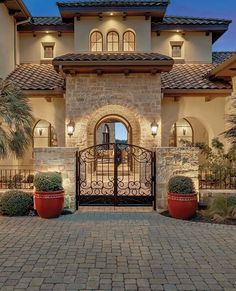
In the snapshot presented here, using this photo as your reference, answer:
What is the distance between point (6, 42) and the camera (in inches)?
587

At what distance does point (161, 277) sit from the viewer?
5.39m

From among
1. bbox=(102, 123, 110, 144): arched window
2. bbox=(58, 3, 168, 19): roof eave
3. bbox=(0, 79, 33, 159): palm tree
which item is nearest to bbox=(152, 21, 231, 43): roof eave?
bbox=(58, 3, 168, 19): roof eave

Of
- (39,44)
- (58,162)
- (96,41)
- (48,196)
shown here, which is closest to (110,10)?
(96,41)

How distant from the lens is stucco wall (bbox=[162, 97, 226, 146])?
14.7 meters

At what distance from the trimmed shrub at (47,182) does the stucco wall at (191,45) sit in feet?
34.5

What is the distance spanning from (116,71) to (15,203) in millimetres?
6663

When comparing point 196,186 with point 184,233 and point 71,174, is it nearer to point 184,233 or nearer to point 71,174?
point 184,233

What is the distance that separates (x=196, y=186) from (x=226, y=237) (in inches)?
100

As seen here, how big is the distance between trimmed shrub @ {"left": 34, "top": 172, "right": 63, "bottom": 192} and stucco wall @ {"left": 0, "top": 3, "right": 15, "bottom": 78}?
704 centimetres

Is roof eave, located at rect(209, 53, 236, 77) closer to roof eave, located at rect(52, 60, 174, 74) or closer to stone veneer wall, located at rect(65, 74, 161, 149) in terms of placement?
roof eave, located at rect(52, 60, 174, 74)

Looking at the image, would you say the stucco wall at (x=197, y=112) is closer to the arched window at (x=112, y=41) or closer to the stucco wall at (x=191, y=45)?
the stucco wall at (x=191, y=45)

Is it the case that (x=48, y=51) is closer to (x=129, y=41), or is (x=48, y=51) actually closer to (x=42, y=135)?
(x=129, y=41)

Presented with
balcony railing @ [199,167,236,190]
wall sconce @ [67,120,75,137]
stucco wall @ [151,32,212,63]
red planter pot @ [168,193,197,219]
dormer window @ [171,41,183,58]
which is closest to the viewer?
red planter pot @ [168,193,197,219]

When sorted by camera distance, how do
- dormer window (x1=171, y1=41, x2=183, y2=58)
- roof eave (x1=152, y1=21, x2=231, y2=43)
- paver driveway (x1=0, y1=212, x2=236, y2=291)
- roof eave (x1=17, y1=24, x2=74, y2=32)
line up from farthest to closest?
dormer window (x1=171, y1=41, x2=183, y2=58)
roof eave (x1=17, y1=24, x2=74, y2=32)
roof eave (x1=152, y1=21, x2=231, y2=43)
paver driveway (x1=0, y1=212, x2=236, y2=291)
